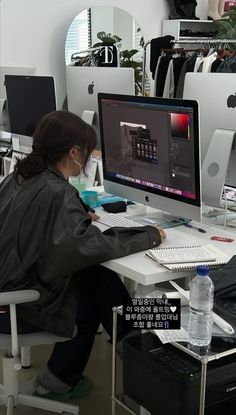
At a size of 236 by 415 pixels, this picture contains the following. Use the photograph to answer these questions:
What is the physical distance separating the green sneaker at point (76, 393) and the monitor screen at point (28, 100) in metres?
1.45

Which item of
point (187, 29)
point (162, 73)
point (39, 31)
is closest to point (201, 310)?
point (162, 73)

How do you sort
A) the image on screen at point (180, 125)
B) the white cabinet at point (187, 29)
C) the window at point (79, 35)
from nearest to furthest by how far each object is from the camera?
the image on screen at point (180, 125), the window at point (79, 35), the white cabinet at point (187, 29)

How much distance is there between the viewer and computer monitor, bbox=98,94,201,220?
79.4 inches

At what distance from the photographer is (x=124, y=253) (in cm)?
185

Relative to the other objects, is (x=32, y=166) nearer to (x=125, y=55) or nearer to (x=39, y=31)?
(x=39, y=31)

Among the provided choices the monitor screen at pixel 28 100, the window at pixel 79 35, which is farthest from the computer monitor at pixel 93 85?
the window at pixel 79 35

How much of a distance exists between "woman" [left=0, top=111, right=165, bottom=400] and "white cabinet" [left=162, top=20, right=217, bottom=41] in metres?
4.06

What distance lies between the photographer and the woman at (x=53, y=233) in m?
1.75

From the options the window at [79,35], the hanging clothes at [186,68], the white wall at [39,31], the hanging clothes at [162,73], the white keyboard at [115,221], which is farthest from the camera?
the window at [79,35]

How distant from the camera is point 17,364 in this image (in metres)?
1.88

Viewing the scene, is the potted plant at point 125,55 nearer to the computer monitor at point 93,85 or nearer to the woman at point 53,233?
the computer monitor at point 93,85

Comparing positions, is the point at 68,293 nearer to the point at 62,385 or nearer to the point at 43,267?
the point at 43,267

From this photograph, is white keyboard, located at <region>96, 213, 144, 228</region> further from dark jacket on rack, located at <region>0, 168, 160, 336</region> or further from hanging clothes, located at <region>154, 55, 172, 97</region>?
hanging clothes, located at <region>154, 55, 172, 97</region>

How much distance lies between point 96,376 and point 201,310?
A: 3.84ft
